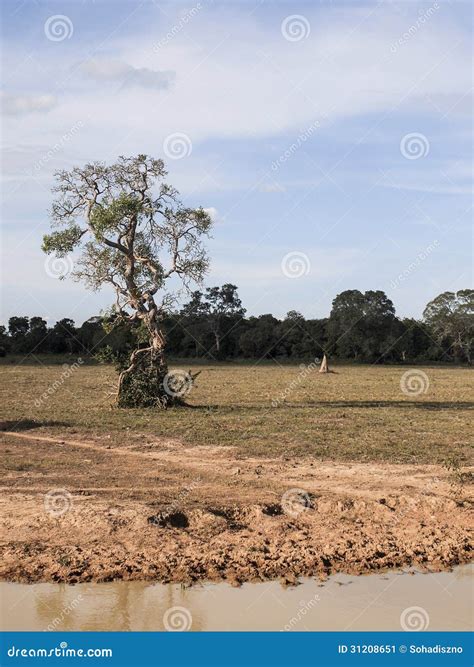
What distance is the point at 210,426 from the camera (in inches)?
713

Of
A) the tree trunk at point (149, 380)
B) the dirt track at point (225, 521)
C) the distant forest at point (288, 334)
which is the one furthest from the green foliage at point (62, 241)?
the distant forest at point (288, 334)

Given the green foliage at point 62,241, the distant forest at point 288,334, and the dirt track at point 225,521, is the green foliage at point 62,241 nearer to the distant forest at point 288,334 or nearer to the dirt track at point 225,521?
the dirt track at point 225,521

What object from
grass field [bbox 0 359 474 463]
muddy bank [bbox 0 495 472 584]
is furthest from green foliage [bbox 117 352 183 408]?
muddy bank [bbox 0 495 472 584]

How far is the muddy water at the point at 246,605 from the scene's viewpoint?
7.64 metres

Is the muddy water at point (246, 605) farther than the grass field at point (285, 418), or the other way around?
the grass field at point (285, 418)

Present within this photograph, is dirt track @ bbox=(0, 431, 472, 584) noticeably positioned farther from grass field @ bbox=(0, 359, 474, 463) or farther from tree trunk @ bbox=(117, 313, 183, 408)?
tree trunk @ bbox=(117, 313, 183, 408)

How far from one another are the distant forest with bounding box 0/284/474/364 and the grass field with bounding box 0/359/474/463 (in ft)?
90.4

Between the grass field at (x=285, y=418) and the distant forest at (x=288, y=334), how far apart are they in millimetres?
27544

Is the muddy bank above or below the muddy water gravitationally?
above

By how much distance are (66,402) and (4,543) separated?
14403 mm

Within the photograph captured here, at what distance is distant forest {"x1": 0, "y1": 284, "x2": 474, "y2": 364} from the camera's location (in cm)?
5922

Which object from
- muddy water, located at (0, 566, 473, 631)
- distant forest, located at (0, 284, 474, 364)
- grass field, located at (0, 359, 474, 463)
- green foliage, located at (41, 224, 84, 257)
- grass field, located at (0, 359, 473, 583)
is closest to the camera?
muddy water, located at (0, 566, 473, 631)

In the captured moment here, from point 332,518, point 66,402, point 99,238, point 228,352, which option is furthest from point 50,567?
point 228,352

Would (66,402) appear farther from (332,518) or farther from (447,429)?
(332,518)
